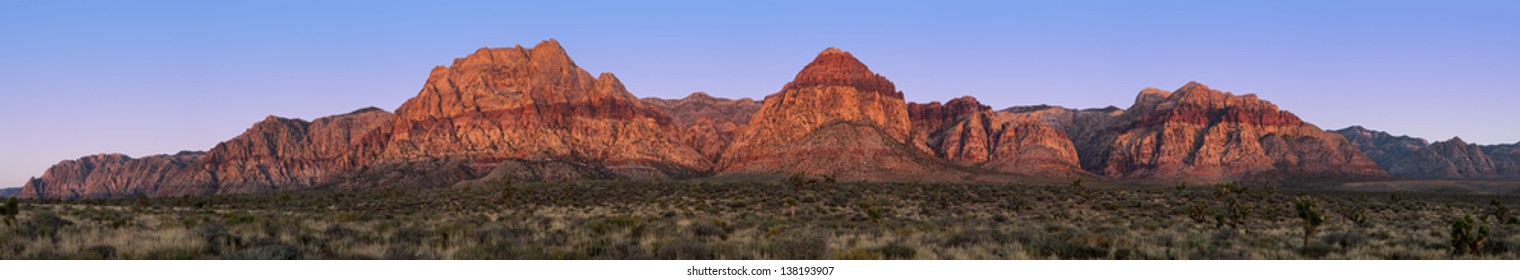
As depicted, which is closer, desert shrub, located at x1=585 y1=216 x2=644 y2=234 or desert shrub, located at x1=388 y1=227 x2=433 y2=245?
desert shrub, located at x1=388 y1=227 x2=433 y2=245

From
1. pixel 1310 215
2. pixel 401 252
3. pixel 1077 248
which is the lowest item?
pixel 1077 248

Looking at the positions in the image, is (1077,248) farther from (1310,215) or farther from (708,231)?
(708,231)

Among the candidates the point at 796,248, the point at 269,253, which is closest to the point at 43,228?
the point at 269,253

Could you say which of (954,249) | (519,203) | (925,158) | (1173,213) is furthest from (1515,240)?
(925,158)

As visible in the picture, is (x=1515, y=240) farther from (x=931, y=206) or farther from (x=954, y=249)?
(x=931, y=206)

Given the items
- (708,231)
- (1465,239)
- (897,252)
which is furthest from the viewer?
(708,231)

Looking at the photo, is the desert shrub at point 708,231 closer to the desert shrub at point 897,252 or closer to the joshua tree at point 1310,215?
the desert shrub at point 897,252

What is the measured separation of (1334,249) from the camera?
59.4 ft

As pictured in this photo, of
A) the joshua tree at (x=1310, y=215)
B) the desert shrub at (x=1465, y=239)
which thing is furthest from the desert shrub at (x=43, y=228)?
the desert shrub at (x=1465, y=239)

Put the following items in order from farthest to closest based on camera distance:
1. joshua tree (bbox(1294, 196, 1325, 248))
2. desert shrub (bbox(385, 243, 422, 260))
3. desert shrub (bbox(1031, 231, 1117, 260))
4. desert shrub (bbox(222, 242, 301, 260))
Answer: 1. joshua tree (bbox(1294, 196, 1325, 248))
2. desert shrub (bbox(1031, 231, 1117, 260))
3. desert shrub (bbox(385, 243, 422, 260))
4. desert shrub (bbox(222, 242, 301, 260))

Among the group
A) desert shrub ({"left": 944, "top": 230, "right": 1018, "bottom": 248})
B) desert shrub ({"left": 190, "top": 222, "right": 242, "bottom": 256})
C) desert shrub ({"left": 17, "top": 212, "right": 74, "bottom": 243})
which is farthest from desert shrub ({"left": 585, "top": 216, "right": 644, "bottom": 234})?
desert shrub ({"left": 17, "top": 212, "right": 74, "bottom": 243})

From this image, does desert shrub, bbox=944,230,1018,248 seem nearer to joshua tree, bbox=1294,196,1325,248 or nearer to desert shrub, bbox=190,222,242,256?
joshua tree, bbox=1294,196,1325,248

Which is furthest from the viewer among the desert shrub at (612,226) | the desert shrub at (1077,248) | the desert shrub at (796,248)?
the desert shrub at (612,226)
